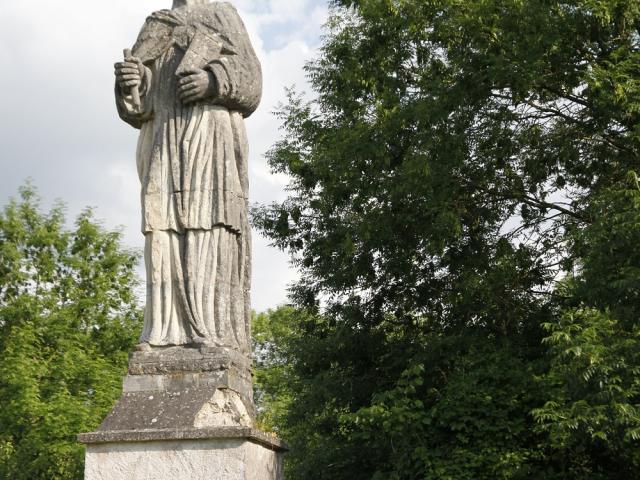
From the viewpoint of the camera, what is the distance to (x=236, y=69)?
8.34 metres

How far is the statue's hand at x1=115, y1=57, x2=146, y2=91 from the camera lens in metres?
8.35

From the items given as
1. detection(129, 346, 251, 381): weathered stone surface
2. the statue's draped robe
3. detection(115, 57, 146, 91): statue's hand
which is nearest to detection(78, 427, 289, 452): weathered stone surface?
detection(129, 346, 251, 381): weathered stone surface

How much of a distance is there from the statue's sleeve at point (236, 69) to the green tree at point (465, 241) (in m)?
5.81

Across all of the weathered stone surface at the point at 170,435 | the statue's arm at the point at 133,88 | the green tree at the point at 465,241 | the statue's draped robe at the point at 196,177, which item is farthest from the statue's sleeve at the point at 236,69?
the green tree at the point at 465,241

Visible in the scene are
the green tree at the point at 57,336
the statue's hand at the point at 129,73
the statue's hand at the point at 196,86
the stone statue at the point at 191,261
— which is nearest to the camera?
the stone statue at the point at 191,261

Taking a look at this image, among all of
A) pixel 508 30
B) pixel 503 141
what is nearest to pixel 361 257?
pixel 503 141

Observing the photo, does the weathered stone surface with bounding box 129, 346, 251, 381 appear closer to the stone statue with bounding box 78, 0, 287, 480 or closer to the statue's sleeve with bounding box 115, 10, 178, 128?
the stone statue with bounding box 78, 0, 287, 480

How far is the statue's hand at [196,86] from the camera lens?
26.7 feet

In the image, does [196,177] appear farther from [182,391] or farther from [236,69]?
[182,391]

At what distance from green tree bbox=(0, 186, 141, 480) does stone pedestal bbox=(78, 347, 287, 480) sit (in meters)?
15.8

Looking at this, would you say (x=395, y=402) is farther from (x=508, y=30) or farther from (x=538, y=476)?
(x=508, y=30)

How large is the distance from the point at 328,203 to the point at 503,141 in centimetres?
331

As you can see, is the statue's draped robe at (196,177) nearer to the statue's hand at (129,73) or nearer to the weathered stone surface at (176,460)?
the statue's hand at (129,73)

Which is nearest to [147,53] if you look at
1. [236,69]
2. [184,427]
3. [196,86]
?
[196,86]
